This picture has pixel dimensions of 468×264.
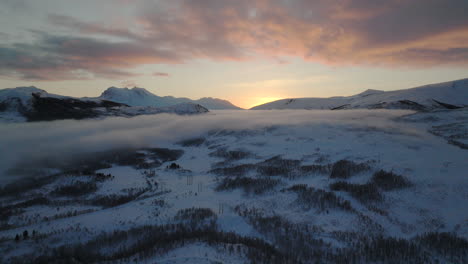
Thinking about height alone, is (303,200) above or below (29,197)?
above

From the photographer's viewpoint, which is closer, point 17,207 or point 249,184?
point 17,207

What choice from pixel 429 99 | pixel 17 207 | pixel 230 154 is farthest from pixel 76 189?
pixel 429 99

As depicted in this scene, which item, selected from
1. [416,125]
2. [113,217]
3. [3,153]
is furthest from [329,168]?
[3,153]

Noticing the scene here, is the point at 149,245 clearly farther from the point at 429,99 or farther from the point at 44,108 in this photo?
the point at 44,108

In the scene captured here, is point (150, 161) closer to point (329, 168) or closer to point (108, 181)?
point (108, 181)

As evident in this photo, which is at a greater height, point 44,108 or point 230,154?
point 44,108

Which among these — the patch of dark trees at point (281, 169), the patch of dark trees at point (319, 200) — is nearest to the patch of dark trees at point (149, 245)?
the patch of dark trees at point (319, 200)

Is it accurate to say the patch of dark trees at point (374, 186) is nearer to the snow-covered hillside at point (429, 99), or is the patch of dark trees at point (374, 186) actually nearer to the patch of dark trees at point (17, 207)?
the patch of dark trees at point (17, 207)

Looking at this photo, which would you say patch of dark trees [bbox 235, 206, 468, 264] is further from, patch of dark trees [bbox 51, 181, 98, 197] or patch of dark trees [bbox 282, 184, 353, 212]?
patch of dark trees [bbox 51, 181, 98, 197]
